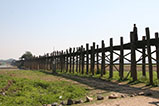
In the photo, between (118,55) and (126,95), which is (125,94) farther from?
(118,55)

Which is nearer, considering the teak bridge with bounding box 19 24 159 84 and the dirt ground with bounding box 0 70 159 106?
the dirt ground with bounding box 0 70 159 106

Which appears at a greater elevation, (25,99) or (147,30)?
(147,30)

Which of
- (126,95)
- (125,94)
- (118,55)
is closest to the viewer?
(126,95)

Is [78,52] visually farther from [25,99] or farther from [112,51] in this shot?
[25,99]

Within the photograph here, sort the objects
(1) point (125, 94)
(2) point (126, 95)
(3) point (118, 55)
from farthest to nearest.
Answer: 1. (3) point (118, 55)
2. (1) point (125, 94)
3. (2) point (126, 95)

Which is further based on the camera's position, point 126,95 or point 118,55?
point 118,55

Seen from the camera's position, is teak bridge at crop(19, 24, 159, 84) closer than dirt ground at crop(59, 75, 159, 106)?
No

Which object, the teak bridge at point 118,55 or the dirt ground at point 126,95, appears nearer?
the dirt ground at point 126,95

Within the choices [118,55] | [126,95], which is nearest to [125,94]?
[126,95]

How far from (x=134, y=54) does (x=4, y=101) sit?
9057 mm

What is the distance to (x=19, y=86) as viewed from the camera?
9.78 metres

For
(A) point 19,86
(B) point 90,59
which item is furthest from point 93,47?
(A) point 19,86

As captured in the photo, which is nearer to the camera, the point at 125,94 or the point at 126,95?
the point at 126,95

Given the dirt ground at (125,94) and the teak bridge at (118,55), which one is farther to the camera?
the teak bridge at (118,55)
